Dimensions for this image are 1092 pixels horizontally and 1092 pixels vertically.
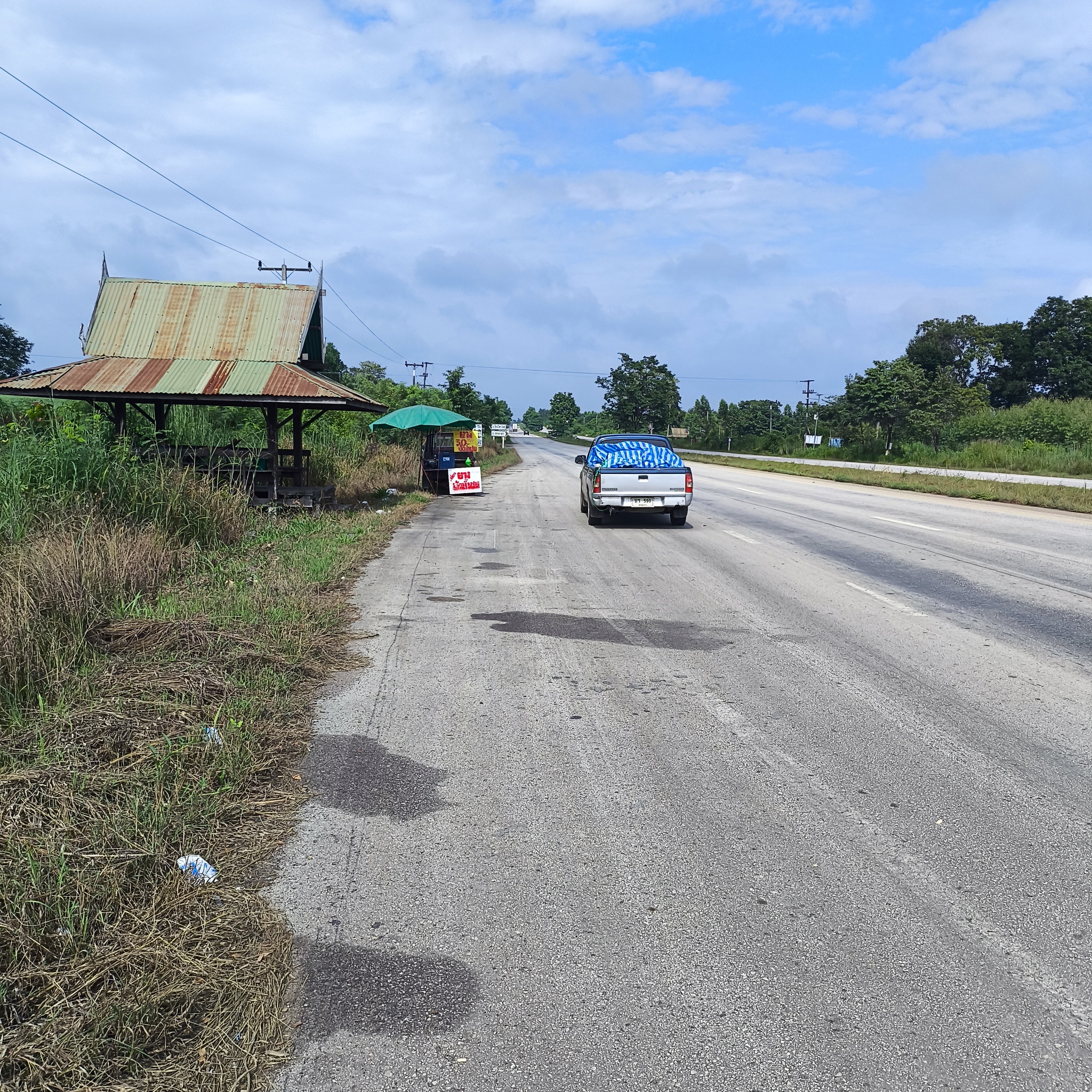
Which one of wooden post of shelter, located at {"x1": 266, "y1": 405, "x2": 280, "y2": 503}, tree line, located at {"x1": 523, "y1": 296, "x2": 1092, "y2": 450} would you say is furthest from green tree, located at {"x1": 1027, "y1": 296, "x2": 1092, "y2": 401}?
wooden post of shelter, located at {"x1": 266, "y1": 405, "x2": 280, "y2": 503}

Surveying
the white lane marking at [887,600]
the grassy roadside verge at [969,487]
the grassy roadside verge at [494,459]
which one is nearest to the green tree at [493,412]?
the grassy roadside verge at [494,459]

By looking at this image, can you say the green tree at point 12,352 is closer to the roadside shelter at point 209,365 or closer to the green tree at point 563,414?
the roadside shelter at point 209,365

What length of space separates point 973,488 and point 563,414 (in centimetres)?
15092

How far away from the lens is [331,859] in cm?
386

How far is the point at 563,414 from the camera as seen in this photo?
175625mm

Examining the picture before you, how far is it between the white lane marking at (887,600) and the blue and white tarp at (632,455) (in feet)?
25.3

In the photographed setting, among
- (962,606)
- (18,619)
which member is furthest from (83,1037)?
(962,606)

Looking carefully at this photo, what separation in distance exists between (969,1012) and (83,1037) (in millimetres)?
2655

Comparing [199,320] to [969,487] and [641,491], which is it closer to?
[641,491]

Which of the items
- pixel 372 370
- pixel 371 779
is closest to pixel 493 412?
pixel 372 370

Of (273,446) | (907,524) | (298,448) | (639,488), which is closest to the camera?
(639,488)

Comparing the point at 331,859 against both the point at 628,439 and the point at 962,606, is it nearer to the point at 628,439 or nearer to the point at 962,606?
the point at 962,606

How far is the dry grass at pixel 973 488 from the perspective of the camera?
22.4m

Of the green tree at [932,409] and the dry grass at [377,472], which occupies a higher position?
the green tree at [932,409]
